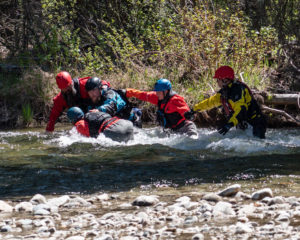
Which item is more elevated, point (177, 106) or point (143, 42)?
point (143, 42)

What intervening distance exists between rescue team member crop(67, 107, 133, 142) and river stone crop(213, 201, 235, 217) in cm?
457

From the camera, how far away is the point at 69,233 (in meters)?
3.78

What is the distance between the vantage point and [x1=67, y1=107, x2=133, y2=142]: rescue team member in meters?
8.63

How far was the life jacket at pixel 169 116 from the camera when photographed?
29.0ft

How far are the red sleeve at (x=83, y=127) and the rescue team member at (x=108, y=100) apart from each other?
39 cm

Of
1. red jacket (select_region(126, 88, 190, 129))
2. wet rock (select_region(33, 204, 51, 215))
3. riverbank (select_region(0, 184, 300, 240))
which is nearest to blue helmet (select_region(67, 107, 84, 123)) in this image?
red jacket (select_region(126, 88, 190, 129))

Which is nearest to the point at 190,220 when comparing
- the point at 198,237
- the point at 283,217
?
the point at 198,237

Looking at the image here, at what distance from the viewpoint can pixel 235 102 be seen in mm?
8125

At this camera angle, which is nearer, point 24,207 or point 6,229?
point 6,229

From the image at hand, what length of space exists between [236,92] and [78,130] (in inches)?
112

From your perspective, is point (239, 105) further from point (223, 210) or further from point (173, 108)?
point (223, 210)

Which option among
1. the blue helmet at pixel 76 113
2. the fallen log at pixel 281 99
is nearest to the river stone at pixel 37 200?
the blue helmet at pixel 76 113

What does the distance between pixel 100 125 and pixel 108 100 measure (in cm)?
70

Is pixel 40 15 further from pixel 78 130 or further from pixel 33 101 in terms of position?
pixel 78 130
